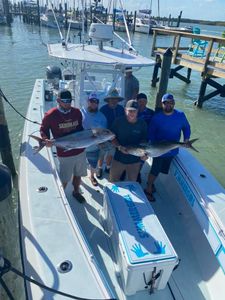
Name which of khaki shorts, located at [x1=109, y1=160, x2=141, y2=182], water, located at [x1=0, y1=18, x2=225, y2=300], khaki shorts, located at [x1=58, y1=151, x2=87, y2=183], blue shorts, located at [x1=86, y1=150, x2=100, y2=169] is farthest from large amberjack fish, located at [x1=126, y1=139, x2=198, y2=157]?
water, located at [x1=0, y1=18, x2=225, y2=300]

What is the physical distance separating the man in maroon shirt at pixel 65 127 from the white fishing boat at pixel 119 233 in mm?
231

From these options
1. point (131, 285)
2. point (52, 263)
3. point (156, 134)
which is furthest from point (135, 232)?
point (156, 134)

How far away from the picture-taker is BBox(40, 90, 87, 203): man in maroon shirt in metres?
3.35

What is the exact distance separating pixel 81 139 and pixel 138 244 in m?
1.40

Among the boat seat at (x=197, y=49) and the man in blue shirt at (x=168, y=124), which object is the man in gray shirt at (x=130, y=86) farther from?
the boat seat at (x=197, y=49)

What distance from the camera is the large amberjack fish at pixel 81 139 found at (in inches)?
129

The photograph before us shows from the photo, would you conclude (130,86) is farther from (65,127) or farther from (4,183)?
(4,183)

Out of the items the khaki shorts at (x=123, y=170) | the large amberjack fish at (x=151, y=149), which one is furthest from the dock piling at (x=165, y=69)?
the large amberjack fish at (x=151, y=149)

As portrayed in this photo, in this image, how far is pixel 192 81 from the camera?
15242 mm

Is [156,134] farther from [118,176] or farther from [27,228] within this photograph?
[27,228]

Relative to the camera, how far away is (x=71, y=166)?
3732 mm

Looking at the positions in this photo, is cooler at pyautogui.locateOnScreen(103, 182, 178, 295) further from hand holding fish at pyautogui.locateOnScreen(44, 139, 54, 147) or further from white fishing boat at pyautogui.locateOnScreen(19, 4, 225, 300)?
hand holding fish at pyautogui.locateOnScreen(44, 139, 54, 147)

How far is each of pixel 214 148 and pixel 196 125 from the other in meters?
1.77

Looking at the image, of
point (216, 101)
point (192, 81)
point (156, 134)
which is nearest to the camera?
point (156, 134)
